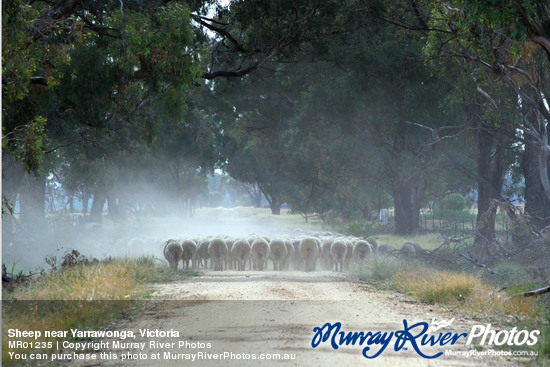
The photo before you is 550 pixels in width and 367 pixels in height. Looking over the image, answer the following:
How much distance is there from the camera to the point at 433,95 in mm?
23594

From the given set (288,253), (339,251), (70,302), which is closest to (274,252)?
(288,253)

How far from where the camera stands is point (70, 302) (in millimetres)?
9680

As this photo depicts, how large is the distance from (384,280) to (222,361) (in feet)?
31.2

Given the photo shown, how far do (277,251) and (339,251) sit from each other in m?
1.87

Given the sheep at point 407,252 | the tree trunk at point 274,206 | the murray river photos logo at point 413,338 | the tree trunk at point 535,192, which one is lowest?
the murray river photos logo at point 413,338

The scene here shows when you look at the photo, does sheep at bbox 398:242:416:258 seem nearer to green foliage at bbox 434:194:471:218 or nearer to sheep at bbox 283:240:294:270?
sheep at bbox 283:240:294:270

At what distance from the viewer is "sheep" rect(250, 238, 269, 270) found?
19.0 m

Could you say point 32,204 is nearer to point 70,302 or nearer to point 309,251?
point 309,251

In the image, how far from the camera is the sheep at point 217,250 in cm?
1900

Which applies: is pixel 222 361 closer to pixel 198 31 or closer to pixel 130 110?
pixel 130 110

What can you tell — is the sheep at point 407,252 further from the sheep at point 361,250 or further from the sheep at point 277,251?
the sheep at point 277,251

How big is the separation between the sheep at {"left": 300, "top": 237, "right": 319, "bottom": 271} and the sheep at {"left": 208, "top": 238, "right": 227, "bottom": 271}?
2.34 meters

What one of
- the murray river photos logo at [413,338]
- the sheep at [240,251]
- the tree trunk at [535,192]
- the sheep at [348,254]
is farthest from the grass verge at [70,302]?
the tree trunk at [535,192]

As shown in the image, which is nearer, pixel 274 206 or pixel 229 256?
pixel 229 256
